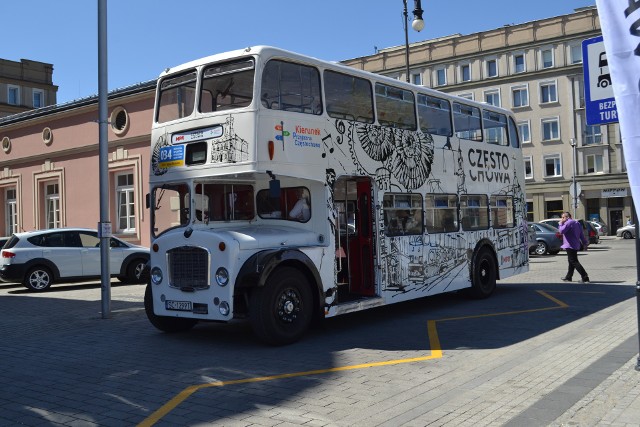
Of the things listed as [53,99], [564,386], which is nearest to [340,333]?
[564,386]

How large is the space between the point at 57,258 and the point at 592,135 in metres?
46.8

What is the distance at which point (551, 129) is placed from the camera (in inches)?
2168

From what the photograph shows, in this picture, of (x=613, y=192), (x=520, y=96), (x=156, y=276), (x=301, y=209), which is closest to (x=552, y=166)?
(x=613, y=192)

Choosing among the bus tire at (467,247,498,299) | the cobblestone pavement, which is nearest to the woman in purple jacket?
the bus tire at (467,247,498,299)

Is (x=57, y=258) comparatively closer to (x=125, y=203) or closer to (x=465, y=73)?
(x=125, y=203)

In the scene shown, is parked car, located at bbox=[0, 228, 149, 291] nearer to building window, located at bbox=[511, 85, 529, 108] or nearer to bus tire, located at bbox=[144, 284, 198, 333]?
bus tire, located at bbox=[144, 284, 198, 333]

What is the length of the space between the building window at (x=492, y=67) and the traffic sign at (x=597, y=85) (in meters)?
52.8

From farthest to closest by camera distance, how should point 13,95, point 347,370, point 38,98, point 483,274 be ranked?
point 38,98 < point 13,95 < point 483,274 < point 347,370

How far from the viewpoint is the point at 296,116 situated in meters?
8.99

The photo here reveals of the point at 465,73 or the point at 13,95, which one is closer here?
the point at 465,73

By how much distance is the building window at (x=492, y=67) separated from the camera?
5719cm

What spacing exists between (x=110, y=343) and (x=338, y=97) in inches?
194

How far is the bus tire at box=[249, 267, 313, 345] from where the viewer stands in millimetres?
8250

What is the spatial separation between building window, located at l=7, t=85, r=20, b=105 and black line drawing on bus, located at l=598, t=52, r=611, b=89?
223ft
